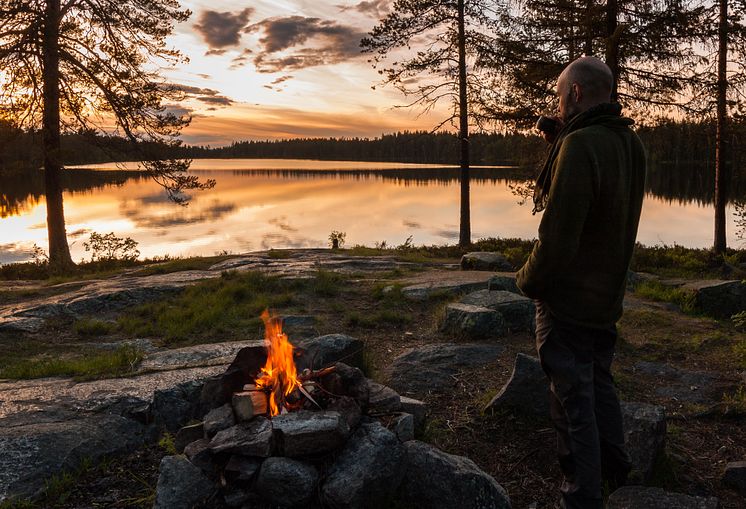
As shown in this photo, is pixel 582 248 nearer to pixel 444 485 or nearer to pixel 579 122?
pixel 579 122

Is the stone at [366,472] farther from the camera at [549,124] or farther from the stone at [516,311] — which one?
the stone at [516,311]

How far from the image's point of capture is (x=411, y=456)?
3.84 m

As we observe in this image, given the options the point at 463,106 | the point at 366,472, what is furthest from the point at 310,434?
the point at 463,106

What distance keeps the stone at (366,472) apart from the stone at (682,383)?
3.52 meters

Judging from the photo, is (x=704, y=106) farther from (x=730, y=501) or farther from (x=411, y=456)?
(x=411, y=456)

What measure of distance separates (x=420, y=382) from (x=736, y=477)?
288 centimetres

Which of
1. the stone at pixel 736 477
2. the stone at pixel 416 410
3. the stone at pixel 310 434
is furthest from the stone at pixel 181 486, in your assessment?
the stone at pixel 736 477

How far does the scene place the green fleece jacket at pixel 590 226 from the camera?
122 inches

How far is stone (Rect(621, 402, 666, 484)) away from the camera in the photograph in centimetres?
402

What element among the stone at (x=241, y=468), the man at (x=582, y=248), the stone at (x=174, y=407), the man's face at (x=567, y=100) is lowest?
the stone at (x=174, y=407)

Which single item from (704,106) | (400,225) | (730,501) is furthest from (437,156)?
(730,501)

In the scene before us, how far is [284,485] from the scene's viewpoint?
11.5ft

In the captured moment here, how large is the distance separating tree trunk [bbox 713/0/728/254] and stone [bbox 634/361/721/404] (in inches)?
555

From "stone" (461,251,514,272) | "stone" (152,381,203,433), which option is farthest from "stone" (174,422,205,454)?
"stone" (461,251,514,272)
